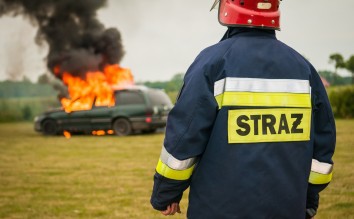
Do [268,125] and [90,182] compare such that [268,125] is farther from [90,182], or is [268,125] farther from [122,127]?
[122,127]

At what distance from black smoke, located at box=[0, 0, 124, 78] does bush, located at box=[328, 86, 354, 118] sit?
10.4 m

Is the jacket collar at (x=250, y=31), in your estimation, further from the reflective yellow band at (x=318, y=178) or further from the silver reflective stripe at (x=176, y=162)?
the reflective yellow band at (x=318, y=178)

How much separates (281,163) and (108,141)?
11566 millimetres

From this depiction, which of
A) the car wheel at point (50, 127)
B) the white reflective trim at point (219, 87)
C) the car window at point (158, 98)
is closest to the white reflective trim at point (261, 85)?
the white reflective trim at point (219, 87)

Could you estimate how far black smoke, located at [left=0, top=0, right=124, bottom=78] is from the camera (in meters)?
20.0

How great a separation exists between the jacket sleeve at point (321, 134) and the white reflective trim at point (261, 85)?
14 centimetres

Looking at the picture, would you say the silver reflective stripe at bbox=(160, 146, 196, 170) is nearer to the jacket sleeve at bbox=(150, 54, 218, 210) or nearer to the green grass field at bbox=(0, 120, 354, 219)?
the jacket sleeve at bbox=(150, 54, 218, 210)

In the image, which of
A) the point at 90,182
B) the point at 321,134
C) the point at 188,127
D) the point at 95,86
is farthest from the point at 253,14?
the point at 95,86

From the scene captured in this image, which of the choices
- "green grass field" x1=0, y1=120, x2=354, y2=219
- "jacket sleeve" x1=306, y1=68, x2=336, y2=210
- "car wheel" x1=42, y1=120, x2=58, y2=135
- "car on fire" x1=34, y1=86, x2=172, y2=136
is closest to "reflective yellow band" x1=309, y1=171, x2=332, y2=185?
"jacket sleeve" x1=306, y1=68, x2=336, y2=210

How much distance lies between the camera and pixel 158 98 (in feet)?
50.8

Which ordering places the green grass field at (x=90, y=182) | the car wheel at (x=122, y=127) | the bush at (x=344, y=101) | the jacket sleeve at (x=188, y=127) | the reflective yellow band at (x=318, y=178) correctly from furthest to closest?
the bush at (x=344, y=101) → the car wheel at (x=122, y=127) → the green grass field at (x=90, y=182) → the reflective yellow band at (x=318, y=178) → the jacket sleeve at (x=188, y=127)

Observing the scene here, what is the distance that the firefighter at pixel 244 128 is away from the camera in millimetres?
2342

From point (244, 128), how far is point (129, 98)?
13.2 meters

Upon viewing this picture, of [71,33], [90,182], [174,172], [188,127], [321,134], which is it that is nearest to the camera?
[188,127]
